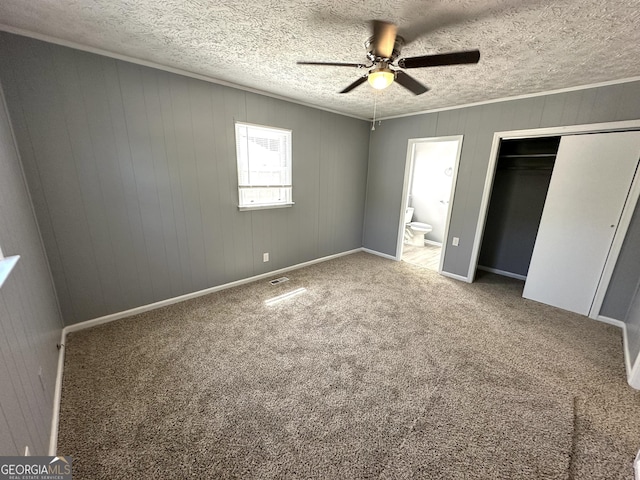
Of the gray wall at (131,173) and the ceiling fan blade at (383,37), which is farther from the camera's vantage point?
the gray wall at (131,173)

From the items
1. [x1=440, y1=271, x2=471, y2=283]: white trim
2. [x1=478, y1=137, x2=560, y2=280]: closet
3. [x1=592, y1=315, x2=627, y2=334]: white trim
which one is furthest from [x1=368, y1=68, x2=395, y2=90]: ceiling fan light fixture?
[x1=592, y1=315, x2=627, y2=334]: white trim

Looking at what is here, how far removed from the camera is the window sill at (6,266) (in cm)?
107

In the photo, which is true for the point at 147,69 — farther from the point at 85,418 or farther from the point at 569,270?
the point at 569,270

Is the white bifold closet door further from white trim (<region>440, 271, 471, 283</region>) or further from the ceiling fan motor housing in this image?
the ceiling fan motor housing

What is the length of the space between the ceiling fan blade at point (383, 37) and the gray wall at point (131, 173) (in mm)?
1832

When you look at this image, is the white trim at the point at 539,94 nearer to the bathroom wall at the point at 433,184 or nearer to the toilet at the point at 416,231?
the bathroom wall at the point at 433,184

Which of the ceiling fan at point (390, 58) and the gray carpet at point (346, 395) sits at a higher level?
the ceiling fan at point (390, 58)

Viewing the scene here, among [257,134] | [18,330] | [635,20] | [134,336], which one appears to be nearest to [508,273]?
[635,20]

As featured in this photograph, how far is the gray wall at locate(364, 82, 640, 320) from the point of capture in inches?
98.9

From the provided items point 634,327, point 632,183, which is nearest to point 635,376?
point 634,327

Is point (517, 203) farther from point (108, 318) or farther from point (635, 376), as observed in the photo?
point (108, 318)

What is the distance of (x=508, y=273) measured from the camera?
3.96 metres

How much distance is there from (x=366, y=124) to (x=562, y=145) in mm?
2679

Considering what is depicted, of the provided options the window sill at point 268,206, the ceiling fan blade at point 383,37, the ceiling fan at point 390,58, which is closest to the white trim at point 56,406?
the window sill at point 268,206
